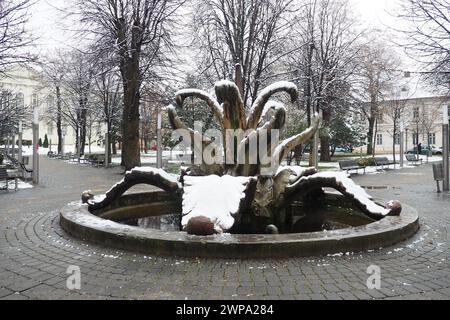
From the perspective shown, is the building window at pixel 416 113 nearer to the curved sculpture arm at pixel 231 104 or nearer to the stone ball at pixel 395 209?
the curved sculpture arm at pixel 231 104

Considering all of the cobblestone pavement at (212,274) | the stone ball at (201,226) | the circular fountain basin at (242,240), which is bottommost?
the cobblestone pavement at (212,274)

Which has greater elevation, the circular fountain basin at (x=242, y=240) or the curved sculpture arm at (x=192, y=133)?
the curved sculpture arm at (x=192, y=133)

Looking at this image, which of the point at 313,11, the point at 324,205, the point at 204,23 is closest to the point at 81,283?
the point at 324,205

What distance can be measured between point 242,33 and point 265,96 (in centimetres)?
1245

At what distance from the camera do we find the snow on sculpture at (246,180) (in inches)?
247

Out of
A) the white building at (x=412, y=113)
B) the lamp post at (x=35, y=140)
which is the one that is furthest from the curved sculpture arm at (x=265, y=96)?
the white building at (x=412, y=113)

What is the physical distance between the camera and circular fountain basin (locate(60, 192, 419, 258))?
502cm

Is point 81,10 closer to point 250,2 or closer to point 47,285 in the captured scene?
point 250,2

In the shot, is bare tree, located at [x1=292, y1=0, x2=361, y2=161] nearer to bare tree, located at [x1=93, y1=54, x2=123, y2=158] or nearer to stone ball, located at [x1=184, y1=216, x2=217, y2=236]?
bare tree, located at [x1=93, y1=54, x2=123, y2=158]

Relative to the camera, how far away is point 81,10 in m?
21.3

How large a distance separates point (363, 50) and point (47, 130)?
64614mm

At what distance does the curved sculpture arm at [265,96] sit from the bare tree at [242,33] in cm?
1096

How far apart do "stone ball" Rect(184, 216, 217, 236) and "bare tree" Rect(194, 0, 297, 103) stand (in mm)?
14299

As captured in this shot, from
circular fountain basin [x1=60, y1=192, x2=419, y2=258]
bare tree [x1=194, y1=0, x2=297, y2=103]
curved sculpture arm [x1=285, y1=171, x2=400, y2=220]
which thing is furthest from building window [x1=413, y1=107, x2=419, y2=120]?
circular fountain basin [x1=60, y1=192, x2=419, y2=258]
